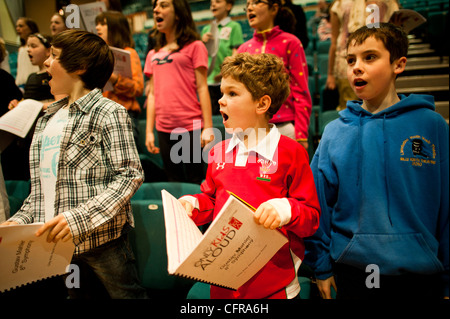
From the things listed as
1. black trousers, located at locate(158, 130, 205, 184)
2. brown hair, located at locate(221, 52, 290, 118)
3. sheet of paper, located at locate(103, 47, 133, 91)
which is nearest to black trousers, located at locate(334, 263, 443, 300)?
brown hair, located at locate(221, 52, 290, 118)

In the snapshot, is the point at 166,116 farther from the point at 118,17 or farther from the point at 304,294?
the point at 304,294

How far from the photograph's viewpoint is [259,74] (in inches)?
41.1

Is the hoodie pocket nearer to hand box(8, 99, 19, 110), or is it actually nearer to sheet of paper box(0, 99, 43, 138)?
sheet of paper box(0, 99, 43, 138)

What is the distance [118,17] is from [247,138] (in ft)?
4.64

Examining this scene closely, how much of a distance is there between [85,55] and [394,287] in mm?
1374

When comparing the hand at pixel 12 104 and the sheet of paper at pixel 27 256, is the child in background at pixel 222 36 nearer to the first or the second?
the hand at pixel 12 104

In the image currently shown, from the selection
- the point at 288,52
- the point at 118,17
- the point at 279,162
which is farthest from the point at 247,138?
the point at 118,17

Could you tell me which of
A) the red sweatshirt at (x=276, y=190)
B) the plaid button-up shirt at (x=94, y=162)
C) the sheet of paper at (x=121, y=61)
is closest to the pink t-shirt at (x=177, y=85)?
the sheet of paper at (x=121, y=61)

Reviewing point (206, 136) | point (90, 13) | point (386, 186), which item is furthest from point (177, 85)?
point (386, 186)

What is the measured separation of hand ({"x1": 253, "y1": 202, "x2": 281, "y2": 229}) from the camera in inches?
33.2

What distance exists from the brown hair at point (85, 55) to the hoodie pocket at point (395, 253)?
3.75 ft

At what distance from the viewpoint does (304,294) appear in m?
1.30

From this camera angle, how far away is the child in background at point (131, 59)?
1825mm

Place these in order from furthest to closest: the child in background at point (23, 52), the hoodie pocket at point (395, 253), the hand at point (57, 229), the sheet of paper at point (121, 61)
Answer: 1. the child in background at point (23, 52)
2. the sheet of paper at point (121, 61)
3. the hand at point (57, 229)
4. the hoodie pocket at point (395, 253)
